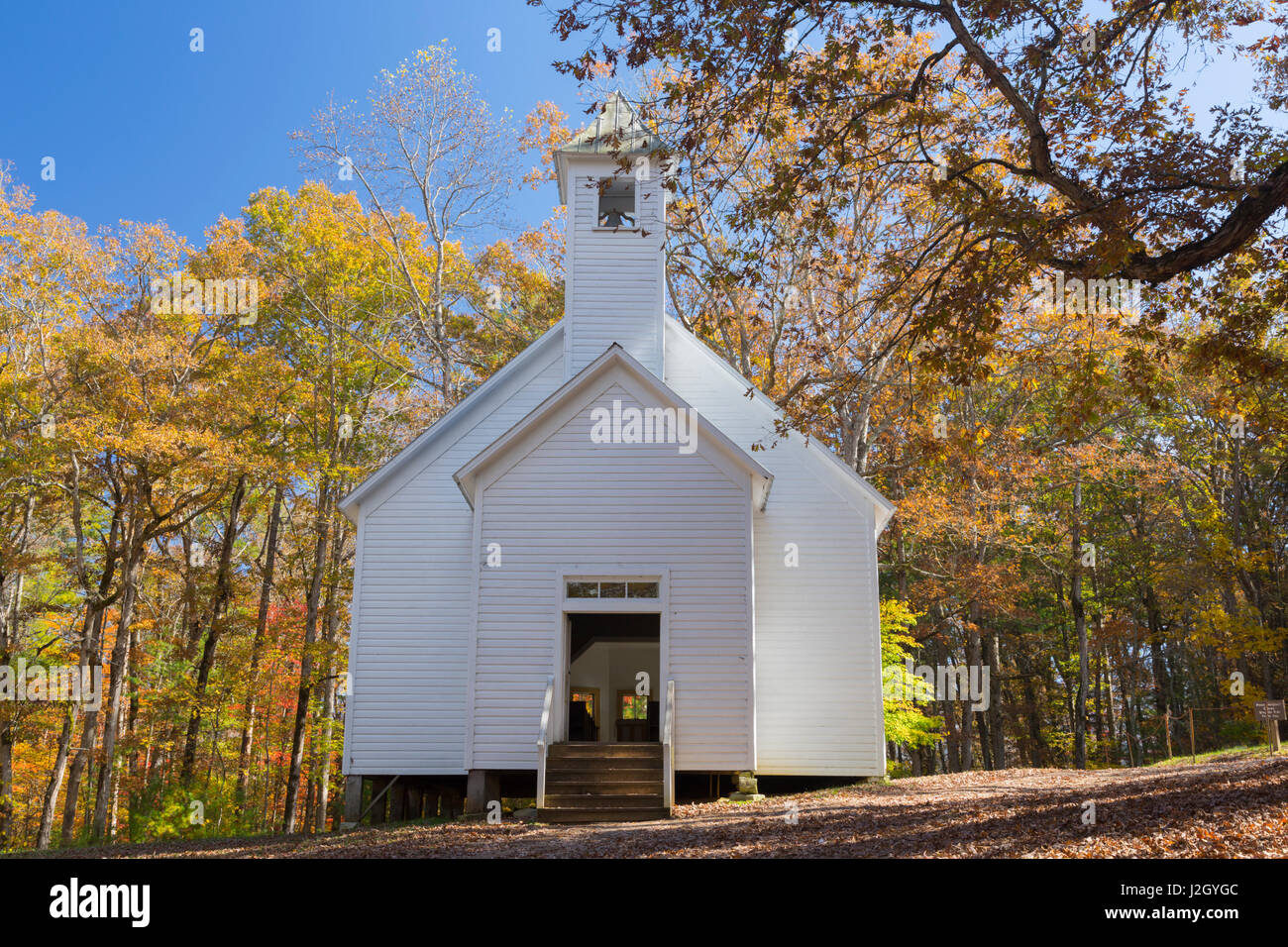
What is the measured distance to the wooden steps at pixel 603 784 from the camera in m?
11.9

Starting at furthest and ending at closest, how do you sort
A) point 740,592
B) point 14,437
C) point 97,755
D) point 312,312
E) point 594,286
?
point 312,312, point 97,755, point 14,437, point 594,286, point 740,592

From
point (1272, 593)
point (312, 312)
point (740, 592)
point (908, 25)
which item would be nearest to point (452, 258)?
point (312, 312)

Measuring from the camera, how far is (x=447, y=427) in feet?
52.8

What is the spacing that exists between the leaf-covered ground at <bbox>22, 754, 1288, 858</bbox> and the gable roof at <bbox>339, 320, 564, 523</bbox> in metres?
5.35

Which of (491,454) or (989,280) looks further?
(491,454)

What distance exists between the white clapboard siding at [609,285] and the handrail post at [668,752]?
584 cm

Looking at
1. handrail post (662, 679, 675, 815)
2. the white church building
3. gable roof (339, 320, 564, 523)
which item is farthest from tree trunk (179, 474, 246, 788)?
handrail post (662, 679, 675, 815)

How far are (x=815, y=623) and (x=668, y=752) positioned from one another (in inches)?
158

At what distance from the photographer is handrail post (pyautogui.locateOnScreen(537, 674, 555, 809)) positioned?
39.3 ft

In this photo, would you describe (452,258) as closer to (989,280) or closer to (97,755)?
(97,755)

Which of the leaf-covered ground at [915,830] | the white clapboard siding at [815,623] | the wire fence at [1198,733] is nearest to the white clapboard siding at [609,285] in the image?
the white clapboard siding at [815,623]

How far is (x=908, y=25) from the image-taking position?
8578 millimetres

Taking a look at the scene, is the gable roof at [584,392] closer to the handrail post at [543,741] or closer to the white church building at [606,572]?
the white church building at [606,572]
